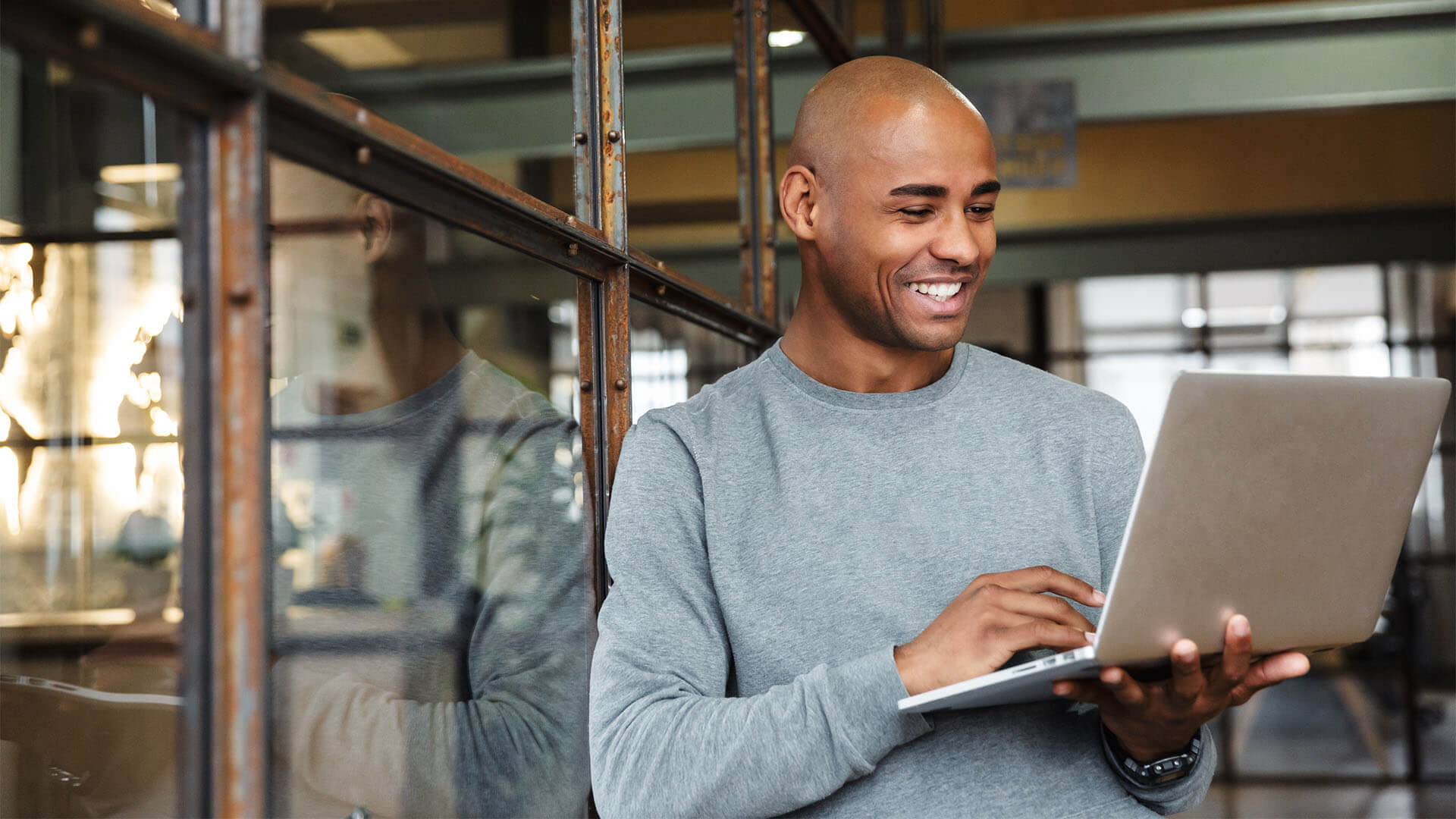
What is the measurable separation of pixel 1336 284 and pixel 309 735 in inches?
312

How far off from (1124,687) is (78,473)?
3.65ft

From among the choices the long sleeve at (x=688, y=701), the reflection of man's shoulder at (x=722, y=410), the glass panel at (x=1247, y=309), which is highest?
the glass panel at (x=1247, y=309)

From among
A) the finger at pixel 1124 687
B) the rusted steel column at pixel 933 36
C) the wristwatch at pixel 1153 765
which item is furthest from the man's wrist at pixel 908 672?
the rusted steel column at pixel 933 36

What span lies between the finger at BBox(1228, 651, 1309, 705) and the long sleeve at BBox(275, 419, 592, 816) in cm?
55

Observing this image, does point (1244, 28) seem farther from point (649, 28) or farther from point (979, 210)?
point (979, 210)

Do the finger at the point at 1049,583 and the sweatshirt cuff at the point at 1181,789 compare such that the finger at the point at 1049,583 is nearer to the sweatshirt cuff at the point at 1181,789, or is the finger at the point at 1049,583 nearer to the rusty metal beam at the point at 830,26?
the sweatshirt cuff at the point at 1181,789

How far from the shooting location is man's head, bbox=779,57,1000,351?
107 centimetres

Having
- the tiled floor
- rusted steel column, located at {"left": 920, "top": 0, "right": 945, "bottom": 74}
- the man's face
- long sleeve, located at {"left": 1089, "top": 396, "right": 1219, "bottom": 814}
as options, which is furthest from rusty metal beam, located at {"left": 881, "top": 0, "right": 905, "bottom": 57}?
the tiled floor

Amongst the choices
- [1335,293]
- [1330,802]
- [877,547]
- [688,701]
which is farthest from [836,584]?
[1335,293]

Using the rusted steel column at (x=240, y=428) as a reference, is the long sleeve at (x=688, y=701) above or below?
below

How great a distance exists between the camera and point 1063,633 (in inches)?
33.7

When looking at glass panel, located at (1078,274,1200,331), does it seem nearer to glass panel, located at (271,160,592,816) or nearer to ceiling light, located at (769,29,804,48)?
Answer: ceiling light, located at (769,29,804,48)

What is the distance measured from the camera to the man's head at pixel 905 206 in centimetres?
107

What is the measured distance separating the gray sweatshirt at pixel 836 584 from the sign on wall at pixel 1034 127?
1.87 m
